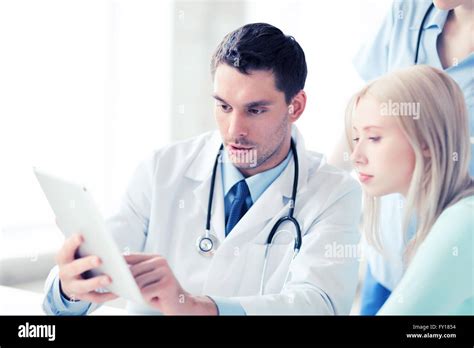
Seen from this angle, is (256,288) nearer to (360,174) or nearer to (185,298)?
(185,298)

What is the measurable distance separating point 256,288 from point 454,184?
506mm

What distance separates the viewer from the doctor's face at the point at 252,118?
144 centimetres

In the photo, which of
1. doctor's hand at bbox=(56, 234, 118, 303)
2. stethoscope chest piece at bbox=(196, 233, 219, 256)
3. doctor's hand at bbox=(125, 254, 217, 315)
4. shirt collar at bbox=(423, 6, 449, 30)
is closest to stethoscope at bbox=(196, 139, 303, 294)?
stethoscope chest piece at bbox=(196, 233, 219, 256)

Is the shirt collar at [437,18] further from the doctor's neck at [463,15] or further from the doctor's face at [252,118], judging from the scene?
the doctor's face at [252,118]

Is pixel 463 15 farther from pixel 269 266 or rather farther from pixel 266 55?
pixel 269 266

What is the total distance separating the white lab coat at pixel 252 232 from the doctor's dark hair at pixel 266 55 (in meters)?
0.13

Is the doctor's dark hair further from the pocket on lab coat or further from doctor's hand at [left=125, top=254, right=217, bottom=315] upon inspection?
doctor's hand at [left=125, top=254, right=217, bottom=315]

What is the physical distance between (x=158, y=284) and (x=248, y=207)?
1.01ft

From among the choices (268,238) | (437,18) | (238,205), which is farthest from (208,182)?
(437,18)

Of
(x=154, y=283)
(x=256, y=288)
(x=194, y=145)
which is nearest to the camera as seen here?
(x=154, y=283)

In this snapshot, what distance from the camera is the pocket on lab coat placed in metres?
1.46

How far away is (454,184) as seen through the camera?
4.94ft

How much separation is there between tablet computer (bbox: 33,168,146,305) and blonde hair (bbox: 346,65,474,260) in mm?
607
